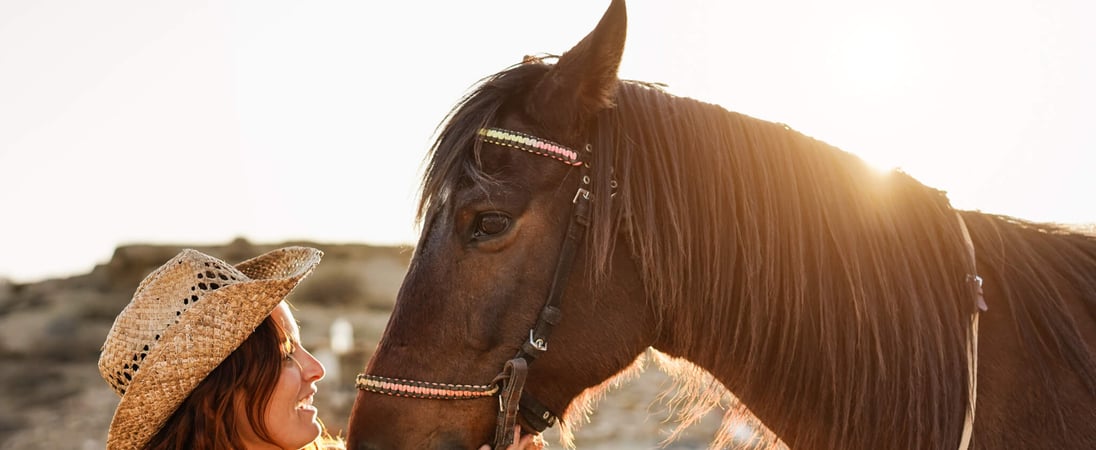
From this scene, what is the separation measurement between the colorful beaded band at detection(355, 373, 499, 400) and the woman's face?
1.73ft

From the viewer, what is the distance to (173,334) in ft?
7.10

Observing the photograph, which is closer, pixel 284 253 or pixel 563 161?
pixel 563 161

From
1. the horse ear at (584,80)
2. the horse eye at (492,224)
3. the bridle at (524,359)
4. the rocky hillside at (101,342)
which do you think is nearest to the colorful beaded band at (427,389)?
the bridle at (524,359)

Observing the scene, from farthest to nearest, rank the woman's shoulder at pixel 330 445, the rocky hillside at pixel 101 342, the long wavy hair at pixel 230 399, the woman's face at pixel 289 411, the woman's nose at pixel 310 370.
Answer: the rocky hillside at pixel 101 342
the woman's shoulder at pixel 330 445
the woman's nose at pixel 310 370
the woman's face at pixel 289 411
the long wavy hair at pixel 230 399

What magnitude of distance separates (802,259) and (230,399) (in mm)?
1758

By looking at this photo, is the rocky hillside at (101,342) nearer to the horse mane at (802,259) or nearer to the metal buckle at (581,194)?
the horse mane at (802,259)

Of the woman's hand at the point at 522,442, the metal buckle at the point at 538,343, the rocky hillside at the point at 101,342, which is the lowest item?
the rocky hillside at the point at 101,342

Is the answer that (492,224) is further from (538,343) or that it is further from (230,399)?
(230,399)

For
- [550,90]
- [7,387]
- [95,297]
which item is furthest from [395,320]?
[95,297]

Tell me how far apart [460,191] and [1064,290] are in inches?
67.4

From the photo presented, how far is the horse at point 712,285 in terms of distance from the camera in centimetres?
207

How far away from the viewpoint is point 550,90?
2.22m

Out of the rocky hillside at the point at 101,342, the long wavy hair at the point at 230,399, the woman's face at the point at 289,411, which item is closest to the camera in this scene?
the long wavy hair at the point at 230,399

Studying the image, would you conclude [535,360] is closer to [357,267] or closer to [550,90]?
[550,90]
